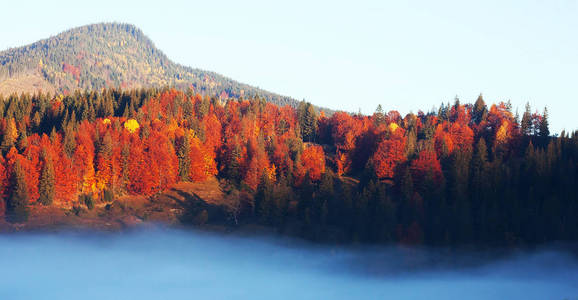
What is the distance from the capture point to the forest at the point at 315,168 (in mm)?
90688

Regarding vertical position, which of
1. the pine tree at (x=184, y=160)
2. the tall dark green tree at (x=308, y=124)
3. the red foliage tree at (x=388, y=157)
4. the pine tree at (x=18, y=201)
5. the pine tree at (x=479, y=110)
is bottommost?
the pine tree at (x=18, y=201)

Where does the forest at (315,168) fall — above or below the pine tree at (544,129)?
below

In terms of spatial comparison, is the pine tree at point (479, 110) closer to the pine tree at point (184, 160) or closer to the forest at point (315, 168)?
the forest at point (315, 168)

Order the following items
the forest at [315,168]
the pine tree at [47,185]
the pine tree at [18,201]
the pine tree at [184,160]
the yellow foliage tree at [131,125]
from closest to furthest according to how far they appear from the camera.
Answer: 1. the forest at [315,168]
2. the pine tree at [18,201]
3. the pine tree at [47,185]
4. the pine tree at [184,160]
5. the yellow foliage tree at [131,125]

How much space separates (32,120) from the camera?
13250cm

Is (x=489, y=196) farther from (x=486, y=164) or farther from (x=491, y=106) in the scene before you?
(x=491, y=106)

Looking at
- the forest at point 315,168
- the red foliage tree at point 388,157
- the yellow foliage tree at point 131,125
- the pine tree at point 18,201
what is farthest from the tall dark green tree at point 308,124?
the pine tree at point 18,201

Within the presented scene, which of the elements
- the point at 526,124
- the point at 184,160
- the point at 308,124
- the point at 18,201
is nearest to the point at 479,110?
the point at 526,124

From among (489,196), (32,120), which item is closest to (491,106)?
(489,196)

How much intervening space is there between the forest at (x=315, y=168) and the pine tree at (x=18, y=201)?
221 mm

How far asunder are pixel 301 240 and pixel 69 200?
4445 centimetres

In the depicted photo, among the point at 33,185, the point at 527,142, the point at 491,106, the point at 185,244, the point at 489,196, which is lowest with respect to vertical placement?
the point at 185,244

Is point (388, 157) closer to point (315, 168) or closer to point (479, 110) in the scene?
point (315, 168)

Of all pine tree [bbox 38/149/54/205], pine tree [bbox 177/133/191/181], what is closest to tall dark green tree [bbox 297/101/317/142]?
pine tree [bbox 177/133/191/181]
